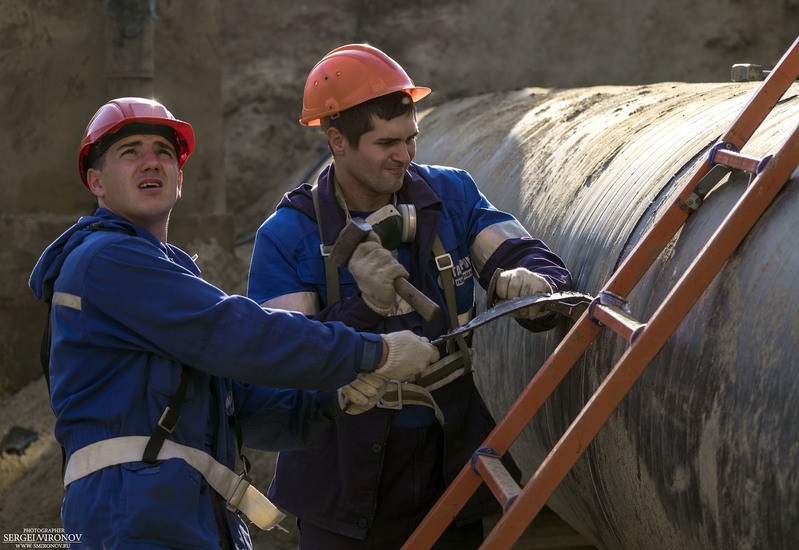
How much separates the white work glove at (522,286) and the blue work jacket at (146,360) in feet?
1.69

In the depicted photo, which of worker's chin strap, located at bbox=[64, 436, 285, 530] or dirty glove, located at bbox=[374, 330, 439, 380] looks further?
dirty glove, located at bbox=[374, 330, 439, 380]

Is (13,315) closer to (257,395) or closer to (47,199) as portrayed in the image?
(47,199)

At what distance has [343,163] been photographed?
10.2 feet

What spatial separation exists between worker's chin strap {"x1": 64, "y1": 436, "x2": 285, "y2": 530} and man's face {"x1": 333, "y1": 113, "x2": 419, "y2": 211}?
93cm

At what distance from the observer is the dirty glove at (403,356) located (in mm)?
2656

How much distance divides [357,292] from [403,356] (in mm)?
399

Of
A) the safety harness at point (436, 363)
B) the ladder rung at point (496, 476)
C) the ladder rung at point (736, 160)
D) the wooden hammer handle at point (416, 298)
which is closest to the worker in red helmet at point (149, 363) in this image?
the wooden hammer handle at point (416, 298)

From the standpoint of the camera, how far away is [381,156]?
305 cm

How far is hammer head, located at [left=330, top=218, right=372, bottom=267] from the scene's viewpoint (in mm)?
2816

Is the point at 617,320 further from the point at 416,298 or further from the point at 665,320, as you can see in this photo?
the point at 416,298

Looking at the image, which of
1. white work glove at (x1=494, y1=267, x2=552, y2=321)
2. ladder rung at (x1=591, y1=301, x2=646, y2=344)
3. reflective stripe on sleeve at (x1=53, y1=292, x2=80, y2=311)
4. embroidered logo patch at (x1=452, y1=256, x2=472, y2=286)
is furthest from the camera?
embroidered logo patch at (x1=452, y1=256, x2=472, y2=286)

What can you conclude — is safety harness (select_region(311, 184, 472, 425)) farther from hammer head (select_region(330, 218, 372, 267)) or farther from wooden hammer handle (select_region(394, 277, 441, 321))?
wooden hammer handle (select_region(394, 277, 441, 321))

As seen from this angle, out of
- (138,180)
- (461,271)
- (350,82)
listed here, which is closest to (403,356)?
(461,271)

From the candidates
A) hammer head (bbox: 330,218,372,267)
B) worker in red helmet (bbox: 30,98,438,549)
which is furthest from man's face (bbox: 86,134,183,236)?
hammer head (bbox: 330,218,372,267)
